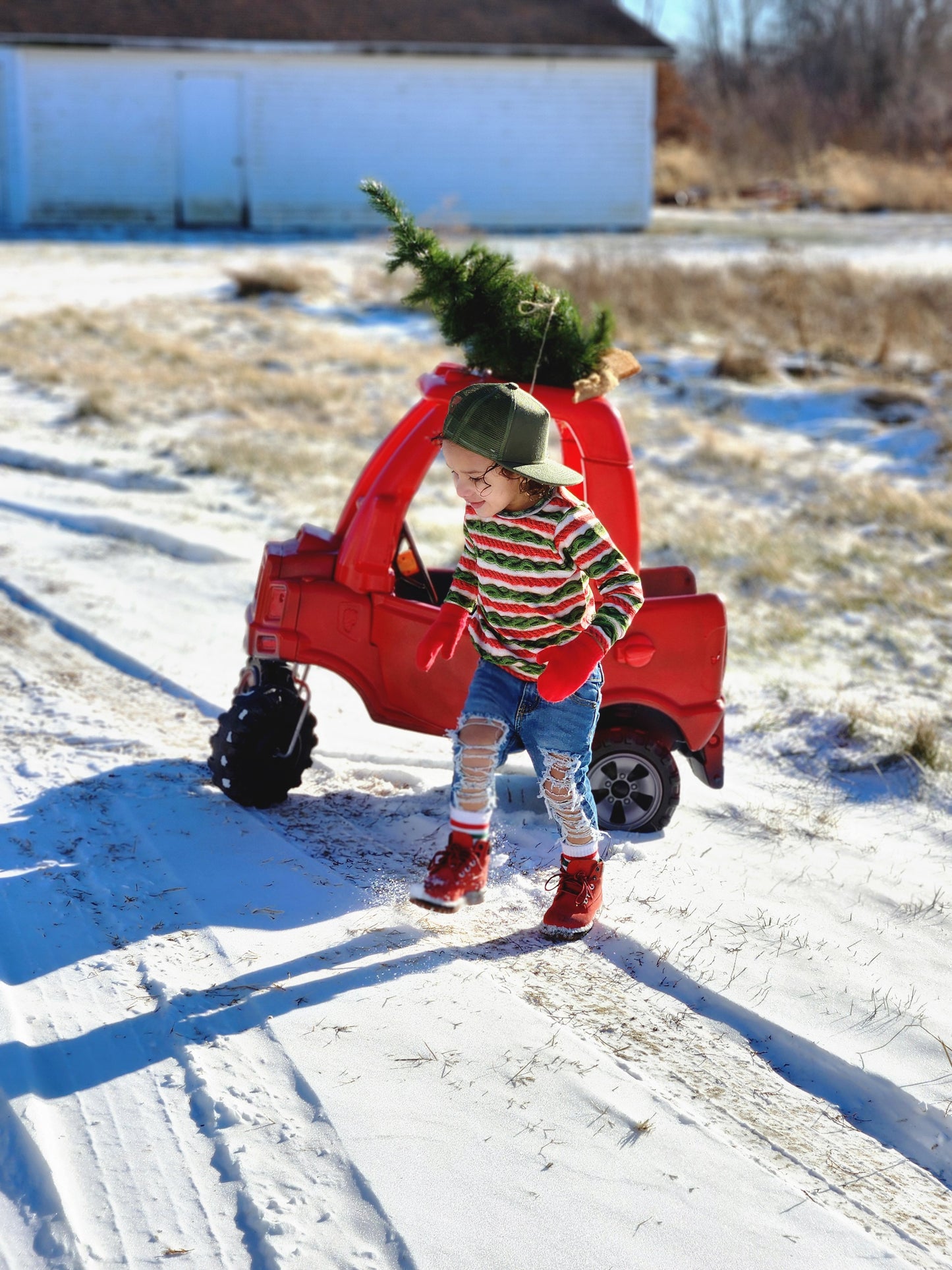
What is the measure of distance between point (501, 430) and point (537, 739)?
806 mm

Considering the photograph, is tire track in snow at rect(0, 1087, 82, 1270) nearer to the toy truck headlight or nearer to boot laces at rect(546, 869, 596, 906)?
boot laces at rect(546, 869, 596, 906)

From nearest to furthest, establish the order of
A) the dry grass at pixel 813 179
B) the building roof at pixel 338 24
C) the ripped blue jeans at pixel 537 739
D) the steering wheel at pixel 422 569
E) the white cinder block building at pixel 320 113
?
the ripped blue jeans at pixel 537 739 → the steering wheel at pixel 422 569 → the building roof at pixel 338 24 → the white cinder block building at pixel 320 113 → the dry grass at pixel 813 179

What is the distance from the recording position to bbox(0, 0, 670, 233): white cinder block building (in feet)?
82.8

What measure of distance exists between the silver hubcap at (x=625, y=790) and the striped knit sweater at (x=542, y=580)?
0.81m

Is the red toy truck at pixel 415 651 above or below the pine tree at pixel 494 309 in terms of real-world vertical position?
below

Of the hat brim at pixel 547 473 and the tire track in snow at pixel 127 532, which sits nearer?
the hat brim at pixel 547 473

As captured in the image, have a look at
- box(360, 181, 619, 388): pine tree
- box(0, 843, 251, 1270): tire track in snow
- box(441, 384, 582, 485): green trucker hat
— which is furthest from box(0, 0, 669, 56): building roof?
box(0, 843, 251, 1270): tire track in snow

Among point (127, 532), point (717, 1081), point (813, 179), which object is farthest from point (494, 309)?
point (813, 179)

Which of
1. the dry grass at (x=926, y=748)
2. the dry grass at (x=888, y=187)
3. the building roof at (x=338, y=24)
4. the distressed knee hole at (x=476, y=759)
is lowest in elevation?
the dry grass at (x=926, y=748)

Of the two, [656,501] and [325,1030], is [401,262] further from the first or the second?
[656,501]

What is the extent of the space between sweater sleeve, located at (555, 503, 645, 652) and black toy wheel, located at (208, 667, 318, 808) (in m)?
1.20

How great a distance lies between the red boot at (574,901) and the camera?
3.46 metres

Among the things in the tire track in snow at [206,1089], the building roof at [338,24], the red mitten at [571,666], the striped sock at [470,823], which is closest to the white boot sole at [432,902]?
the striped sock at [470,823]

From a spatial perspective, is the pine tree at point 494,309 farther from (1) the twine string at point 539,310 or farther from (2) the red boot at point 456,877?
(2) the red boot at point 456,877
